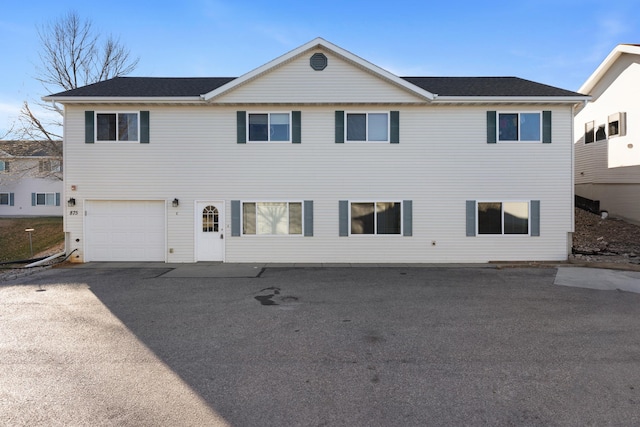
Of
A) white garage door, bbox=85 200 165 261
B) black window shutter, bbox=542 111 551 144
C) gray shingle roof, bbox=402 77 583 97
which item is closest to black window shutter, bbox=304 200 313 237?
white garage door, bbox=85 200 165 261

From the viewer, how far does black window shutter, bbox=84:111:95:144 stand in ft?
40.9

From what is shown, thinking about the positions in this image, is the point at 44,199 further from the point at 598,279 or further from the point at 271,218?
the point at 598,279

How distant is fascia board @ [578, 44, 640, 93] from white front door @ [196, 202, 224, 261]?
18603 mm

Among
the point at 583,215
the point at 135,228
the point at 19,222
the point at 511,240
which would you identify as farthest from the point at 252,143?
the point at 19,222

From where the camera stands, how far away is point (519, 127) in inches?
492

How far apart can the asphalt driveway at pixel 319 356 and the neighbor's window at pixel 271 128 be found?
229 inches

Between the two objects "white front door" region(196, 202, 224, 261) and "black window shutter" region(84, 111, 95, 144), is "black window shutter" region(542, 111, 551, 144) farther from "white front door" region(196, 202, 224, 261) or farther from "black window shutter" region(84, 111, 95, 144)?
"black window shutter" region(84, 111, 95, 144)

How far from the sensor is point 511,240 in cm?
1245

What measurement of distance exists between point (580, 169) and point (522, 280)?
14345 mm

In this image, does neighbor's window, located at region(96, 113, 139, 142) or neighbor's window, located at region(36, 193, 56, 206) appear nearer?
neighbor's window, located at region(96, 113, 139, 142)

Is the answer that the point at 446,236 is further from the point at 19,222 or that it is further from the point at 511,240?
the point at 19,222

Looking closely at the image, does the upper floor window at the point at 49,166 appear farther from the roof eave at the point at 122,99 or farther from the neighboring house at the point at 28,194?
the roof eave at the point at 122,99

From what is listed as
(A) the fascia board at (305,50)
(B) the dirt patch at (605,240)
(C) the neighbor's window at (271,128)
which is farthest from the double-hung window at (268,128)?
(B) the dirt patch at (605,240)

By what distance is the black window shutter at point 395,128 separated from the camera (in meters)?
12.4
